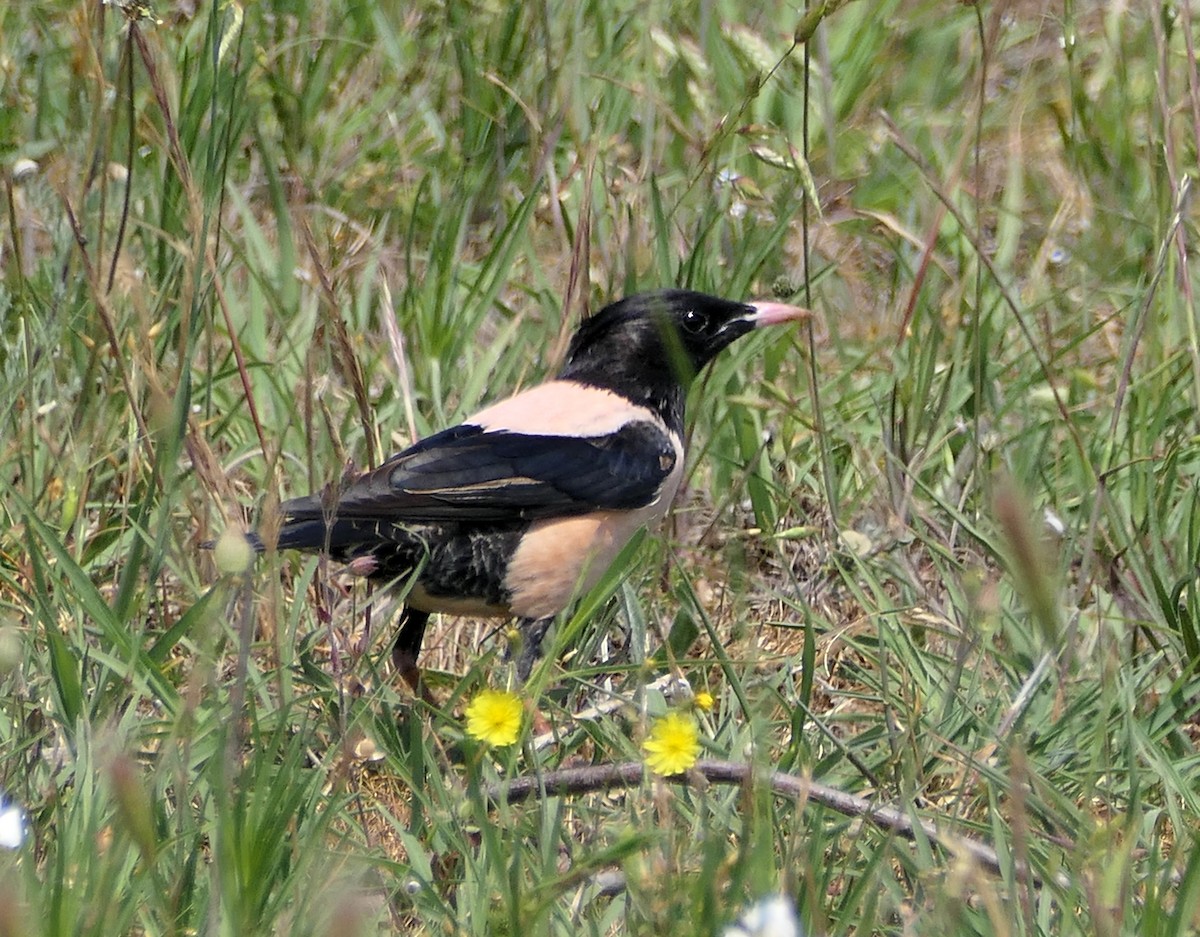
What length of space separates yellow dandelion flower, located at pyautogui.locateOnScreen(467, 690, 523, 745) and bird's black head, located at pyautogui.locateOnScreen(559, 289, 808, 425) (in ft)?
6.98

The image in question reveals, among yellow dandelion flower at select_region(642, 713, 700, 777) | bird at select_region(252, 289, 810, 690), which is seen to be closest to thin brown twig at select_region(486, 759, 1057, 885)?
yellow dandelion flower at select_region(642, 713, 700, 777)

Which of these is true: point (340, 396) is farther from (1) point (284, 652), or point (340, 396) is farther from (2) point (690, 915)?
(2) point (690, 915)

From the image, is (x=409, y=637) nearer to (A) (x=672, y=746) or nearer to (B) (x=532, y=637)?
(B) (x=532, y=637)

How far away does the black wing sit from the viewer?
431 centimetres

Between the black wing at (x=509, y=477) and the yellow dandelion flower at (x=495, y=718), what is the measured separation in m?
1.44

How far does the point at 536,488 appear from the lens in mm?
4555

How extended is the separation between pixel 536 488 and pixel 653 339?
2.13 ft

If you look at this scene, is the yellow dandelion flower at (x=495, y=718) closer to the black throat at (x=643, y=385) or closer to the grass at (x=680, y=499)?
the grass at (x=680, y=499)

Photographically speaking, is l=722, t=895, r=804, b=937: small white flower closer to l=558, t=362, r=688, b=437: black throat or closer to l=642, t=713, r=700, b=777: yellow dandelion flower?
l=642, t=713, r=700, b=777: yellow dandelion flower

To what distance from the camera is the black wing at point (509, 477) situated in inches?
170

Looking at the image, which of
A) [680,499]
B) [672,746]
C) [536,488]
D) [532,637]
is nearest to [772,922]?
[672,746]

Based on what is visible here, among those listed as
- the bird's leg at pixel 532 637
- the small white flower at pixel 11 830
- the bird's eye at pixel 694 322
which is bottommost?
the bird's leg at pixel 532 637

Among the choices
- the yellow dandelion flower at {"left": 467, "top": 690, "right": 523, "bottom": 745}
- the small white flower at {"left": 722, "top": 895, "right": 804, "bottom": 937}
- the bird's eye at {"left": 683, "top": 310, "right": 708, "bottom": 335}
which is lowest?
the bird's eye at {"left": 683, "top": 310, "right": 708, "bottom": 335}

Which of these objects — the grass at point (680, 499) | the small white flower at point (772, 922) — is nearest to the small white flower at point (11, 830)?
the grass at point (680, 499)
